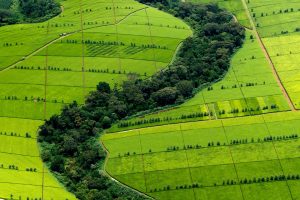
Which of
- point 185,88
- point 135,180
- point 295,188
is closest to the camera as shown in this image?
point 295,188

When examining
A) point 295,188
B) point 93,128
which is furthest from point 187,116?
point 295,188

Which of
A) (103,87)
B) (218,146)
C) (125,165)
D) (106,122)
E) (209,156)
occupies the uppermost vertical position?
(103,87)

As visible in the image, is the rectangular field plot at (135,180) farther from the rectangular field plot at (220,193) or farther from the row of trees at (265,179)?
the row of trees at (265,179)

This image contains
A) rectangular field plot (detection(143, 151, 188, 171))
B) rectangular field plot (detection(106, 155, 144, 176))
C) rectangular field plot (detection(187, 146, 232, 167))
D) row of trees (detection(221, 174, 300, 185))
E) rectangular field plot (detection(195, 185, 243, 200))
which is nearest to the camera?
rectangular field plot (detection(195, 185, 243, 200))

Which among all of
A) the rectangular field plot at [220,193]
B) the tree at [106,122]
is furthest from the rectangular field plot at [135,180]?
the tree at [106,122]

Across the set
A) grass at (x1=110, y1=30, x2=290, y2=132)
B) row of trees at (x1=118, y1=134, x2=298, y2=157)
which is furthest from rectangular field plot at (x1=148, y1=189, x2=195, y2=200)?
grass at (x1=110, y1=30, x2=290, y2=132)

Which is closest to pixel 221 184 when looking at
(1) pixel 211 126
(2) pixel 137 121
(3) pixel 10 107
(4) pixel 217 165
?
(4) pixel 217 165

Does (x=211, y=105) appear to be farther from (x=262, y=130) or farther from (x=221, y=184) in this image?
(x=221, y=184)

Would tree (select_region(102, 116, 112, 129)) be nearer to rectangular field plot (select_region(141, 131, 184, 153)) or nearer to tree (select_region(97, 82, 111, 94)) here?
rectangular field plot (select_region(141, 131, 184, 153))

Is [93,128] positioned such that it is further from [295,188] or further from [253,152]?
[295,188]

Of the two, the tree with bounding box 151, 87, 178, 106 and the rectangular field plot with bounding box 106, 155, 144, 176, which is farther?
the tree with bounding box 151, 87, 178, 106

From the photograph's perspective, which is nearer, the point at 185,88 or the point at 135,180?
the point at 135,180

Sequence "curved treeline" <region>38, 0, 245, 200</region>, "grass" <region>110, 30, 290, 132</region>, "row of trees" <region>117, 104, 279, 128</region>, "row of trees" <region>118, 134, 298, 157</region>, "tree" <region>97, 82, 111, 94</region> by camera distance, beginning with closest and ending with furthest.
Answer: "curved treeline" <region>38, 0, 245, 200</region>
"row of trees" <region>118, 134, 298, 157</region>
"row of trees" <region>117, 104, 279, 128</region>
"grass" <region>110, 30, 290, 132</region>
"tree" <region>97, 82, 111, 94</region>
